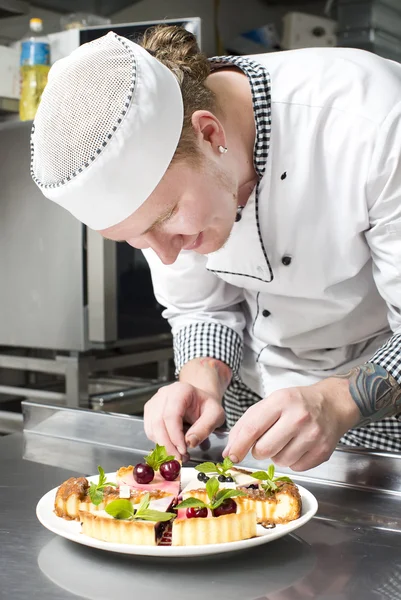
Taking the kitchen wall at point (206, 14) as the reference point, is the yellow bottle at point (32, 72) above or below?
below

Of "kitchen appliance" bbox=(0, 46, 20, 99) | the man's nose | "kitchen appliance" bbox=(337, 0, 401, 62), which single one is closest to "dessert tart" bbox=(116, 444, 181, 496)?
the man's nose

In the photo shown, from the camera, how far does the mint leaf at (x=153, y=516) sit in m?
0.90

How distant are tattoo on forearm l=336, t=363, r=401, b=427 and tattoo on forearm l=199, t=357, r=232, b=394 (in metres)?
0.33

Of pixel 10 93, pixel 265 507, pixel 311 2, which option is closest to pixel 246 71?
pixel 265 507

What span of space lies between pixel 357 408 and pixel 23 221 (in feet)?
5.48

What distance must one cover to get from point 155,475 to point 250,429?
0.49 ft

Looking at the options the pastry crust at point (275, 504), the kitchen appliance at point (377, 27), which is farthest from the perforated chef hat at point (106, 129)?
the kitchen appliance at point (377, 27)

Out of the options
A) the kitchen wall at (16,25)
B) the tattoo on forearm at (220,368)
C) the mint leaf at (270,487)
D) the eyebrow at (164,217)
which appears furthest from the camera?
the kitchen wall at (16,25)

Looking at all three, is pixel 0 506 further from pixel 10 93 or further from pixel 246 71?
pixel 10 93

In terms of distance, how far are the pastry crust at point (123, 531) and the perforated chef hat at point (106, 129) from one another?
44cm

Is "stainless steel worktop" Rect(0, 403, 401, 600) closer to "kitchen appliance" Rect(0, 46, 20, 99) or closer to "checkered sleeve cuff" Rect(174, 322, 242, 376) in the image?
"checkered sleeve cuff" Rect(174, 322, 242, 376)

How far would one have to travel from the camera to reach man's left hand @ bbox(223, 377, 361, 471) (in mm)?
1081

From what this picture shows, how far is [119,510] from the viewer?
2.98ft

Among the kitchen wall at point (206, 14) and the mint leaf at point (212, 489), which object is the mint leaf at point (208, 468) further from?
the kitchen wall at point (206, 14)
